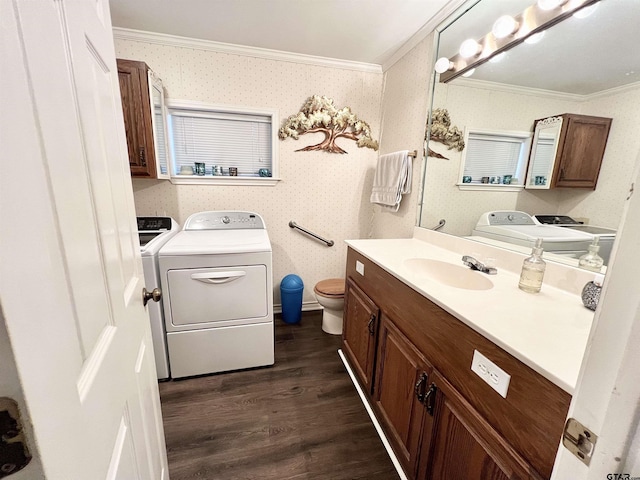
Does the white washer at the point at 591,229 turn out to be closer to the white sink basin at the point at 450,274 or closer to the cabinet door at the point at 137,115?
the white sink basin at the point at 450,274

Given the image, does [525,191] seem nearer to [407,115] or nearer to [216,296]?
[407,115]

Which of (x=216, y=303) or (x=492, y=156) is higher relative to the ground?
(x=492, y=156)

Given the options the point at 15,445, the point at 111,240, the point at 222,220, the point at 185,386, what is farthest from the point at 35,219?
the point at 222,220

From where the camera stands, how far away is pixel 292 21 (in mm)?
1854

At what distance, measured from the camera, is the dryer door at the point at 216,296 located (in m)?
1.78

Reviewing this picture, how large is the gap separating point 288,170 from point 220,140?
67cm

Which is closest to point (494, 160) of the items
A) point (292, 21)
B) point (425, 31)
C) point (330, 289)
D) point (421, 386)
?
point (425, 31)

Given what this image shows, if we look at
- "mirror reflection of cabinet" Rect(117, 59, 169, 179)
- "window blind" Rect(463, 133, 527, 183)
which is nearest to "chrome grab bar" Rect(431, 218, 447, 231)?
"window blind" Rect(463, 133, 527, 183)

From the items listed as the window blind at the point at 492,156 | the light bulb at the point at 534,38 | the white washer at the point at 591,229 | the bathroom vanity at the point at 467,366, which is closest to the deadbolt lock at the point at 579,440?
the bathroom vanity at the point at 467,366

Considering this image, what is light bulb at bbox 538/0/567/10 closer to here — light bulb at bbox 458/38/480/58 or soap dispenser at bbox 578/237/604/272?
light bulb at bbox 458/38/480/58

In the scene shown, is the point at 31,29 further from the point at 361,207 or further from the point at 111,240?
the point at 361,207

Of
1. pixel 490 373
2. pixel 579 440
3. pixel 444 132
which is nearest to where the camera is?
pixel 579 440

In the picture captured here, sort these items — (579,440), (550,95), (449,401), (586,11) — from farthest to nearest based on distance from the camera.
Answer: (550,95), (586,11), (449,401), (579,440)

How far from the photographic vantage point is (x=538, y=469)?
0.66 meters
